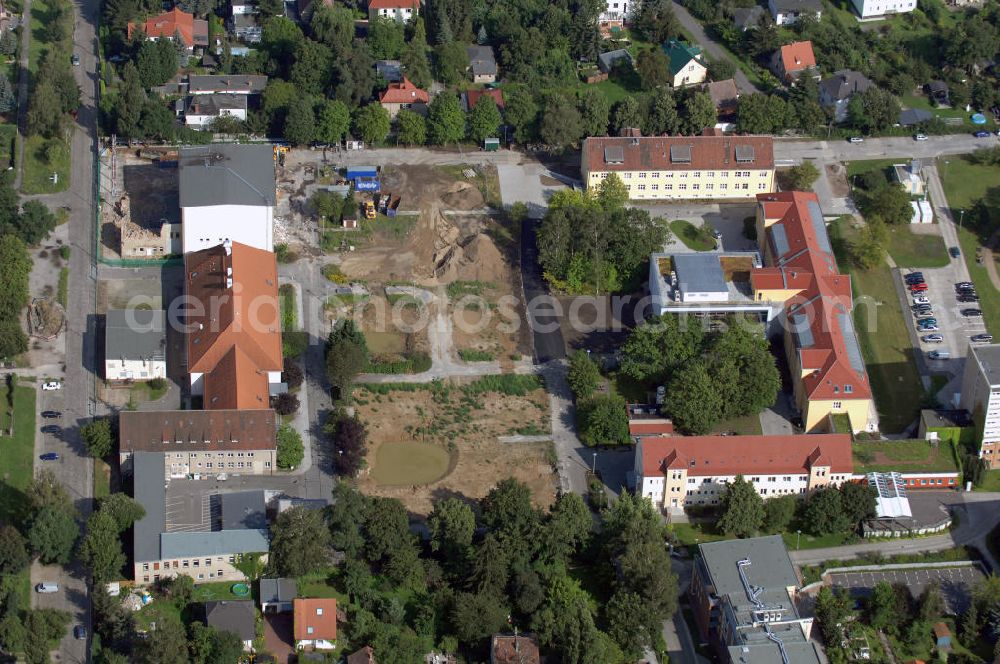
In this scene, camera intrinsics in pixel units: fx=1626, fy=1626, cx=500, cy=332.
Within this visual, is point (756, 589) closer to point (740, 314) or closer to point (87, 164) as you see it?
point (740, 314)

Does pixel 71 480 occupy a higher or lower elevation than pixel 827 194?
lower

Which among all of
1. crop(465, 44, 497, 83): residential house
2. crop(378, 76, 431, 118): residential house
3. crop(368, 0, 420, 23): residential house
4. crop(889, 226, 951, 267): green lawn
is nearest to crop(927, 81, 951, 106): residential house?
crop(889, 226, 951, 267): green lawn

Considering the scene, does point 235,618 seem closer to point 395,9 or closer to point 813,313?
point 813,313

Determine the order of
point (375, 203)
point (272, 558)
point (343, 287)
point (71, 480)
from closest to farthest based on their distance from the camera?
point (272, 558), point (71, 480), point (343, 287), point (375, 203)

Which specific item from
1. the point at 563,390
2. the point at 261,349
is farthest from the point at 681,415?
the point at 261,349

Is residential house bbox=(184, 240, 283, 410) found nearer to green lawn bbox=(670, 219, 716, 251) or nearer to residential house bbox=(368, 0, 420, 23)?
green lawn bbox=(670, 219, 716, 251)

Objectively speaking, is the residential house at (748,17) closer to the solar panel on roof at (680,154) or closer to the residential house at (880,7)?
the residential house at (880,7)

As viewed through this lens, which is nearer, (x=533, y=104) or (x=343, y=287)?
(x=343, y=287)
